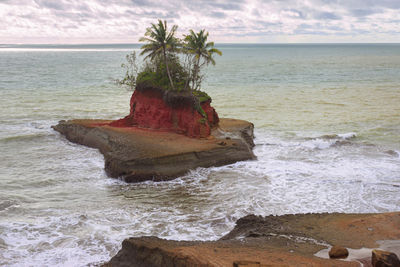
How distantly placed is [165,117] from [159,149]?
5427mm

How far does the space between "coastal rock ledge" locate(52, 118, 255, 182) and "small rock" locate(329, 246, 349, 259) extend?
13.9 metres

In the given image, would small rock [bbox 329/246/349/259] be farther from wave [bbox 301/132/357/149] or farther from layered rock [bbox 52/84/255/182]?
wave [bbox 301/132/357/149]

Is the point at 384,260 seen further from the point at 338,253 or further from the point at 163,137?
the point at 163,137

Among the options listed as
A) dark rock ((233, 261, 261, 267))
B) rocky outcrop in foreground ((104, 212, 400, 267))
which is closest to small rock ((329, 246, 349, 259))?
rocky outcrop in foreground ((104, 212, 400, 267))

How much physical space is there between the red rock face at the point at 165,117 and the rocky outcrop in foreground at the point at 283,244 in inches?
532

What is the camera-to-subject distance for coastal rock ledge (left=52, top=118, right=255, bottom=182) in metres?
25.6

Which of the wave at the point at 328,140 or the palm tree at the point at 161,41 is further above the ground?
the palm tree at the point at 161,41

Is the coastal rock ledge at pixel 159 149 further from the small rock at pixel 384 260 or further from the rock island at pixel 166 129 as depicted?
the small rock at pixel 384 260

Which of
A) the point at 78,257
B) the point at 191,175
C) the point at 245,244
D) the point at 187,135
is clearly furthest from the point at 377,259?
the point at 187,135

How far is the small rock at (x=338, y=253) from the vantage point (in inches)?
519

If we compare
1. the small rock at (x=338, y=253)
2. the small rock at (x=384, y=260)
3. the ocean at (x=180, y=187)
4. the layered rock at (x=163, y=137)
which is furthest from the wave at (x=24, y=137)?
the small rock at (x=384, y=260)

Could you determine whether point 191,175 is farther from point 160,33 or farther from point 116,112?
point 116,112

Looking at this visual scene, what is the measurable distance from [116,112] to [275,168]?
1069 inches

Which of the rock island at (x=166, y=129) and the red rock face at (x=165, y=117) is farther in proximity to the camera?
the red rock face at (x=165, y=117)
